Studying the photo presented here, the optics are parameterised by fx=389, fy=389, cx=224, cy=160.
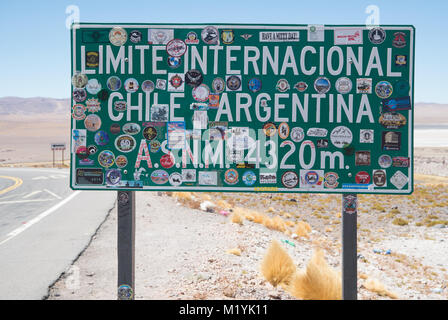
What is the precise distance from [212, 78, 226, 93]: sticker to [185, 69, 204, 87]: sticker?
0.45 feet

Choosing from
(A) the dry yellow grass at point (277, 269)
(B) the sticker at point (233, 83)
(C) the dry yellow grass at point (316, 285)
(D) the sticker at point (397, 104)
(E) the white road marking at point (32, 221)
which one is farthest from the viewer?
(E) the white road marking at point (32, 221)

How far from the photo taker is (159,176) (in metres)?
4.01

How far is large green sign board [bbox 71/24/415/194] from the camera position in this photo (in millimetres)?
3934

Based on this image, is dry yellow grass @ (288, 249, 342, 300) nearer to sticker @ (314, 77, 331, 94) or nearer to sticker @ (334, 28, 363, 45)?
sticker @ (314, 77, 331, 94)

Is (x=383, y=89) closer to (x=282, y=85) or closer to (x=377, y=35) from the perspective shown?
(x=377, y=35)

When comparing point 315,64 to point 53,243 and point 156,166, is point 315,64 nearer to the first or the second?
point 156,166

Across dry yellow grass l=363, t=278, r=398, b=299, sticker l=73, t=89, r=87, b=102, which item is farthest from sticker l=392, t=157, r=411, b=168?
dry yellow grass l=363, t=278, r=398, b=299

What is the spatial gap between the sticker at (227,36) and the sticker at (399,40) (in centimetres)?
162

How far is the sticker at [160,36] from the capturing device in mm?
3959

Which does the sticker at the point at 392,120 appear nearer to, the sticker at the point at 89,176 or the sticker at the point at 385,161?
the sticker at the point at 385,161

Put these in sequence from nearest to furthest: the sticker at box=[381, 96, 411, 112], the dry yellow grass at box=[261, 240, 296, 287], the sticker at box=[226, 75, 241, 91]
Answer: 1. the sticker at box=[381, 96, 411, 112]
2. the sticker at box=[226, 75, 241, 91]
3. the dry yellow grass at box=[261, 240, 296, 287]

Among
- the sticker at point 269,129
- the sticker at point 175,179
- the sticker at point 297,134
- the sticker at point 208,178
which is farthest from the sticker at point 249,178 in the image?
the sticker at point 175,179

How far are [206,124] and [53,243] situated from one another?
6164mm

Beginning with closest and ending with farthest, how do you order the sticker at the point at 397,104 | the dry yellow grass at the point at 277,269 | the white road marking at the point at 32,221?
the sticker at the point at 397,104, the dry yellow grass at the point at 277,269, the white road marking at the point at 32,221
